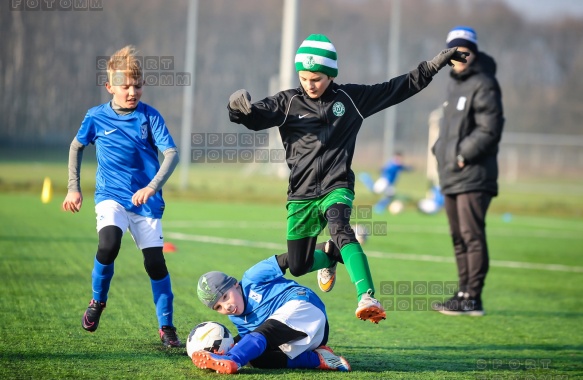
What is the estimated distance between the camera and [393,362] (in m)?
5.09

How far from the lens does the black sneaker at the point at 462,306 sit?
7.20 m

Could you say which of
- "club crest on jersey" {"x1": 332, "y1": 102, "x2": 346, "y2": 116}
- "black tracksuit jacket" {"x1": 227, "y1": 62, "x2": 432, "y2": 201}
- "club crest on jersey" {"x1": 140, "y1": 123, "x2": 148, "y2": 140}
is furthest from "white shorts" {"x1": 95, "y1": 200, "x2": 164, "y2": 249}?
"club crest on jersey" {"x1": 332, "y1": 102, "x2": 346, "y2": 116}

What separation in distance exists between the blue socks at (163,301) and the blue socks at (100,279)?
291mm

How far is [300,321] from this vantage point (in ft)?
15.5

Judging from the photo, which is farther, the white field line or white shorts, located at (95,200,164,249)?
the white field line

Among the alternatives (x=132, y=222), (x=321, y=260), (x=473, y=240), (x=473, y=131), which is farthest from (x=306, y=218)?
(x=473, y=131)

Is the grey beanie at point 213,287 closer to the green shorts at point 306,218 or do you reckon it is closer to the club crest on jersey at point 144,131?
the green shorts at point 306,218

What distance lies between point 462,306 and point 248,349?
129 inches

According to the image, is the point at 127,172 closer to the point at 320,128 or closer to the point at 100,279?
the point at 100,279

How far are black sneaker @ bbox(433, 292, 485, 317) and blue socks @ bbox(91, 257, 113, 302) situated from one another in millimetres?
3273

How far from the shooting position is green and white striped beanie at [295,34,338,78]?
5.11 m

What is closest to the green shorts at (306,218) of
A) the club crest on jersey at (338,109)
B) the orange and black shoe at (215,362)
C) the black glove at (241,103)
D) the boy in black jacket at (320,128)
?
the boy in black jacket at (320,128)

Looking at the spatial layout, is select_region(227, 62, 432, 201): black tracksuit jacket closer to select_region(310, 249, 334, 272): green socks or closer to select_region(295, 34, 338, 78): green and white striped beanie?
select_region(295, 34, 338, 78): green and white striped beanie

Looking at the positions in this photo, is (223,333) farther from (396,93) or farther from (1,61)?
→ (1,61)
